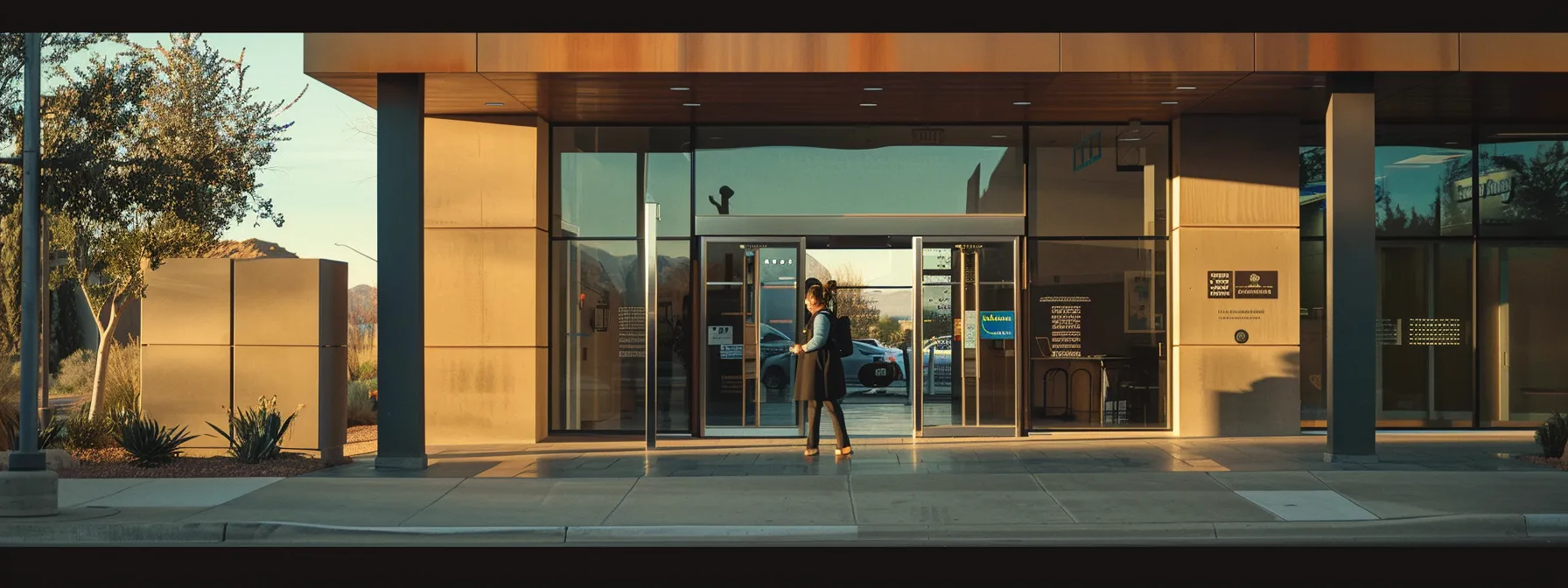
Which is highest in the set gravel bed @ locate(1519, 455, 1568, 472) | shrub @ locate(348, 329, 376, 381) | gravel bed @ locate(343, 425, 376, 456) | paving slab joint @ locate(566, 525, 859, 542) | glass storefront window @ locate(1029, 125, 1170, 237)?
glass storefront window @ locate(1029, 125, 1170, 237)

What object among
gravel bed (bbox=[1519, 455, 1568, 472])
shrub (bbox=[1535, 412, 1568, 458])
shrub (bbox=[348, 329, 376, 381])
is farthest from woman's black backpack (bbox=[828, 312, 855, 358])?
shrub (bbox=[348, 329, 376, 381])

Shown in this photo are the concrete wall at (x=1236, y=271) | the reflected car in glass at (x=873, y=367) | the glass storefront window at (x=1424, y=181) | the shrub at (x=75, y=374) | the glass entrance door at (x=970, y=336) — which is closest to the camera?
the concrete wall at (x=1236, y=271)

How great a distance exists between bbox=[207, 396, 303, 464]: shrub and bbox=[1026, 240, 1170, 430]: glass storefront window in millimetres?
8468

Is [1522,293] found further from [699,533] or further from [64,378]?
[64,378]

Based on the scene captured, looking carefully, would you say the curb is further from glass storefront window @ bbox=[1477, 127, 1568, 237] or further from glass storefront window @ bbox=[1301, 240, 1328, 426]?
glass storefront window @ bbox=[1477, 127, 1568, 237]

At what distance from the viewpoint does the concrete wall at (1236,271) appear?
620 inches

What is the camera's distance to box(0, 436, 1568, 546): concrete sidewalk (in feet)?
31.6

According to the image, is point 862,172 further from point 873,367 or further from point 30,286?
point 30,286

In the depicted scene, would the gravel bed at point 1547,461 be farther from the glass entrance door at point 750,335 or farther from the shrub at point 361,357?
the shrub at point 361,357

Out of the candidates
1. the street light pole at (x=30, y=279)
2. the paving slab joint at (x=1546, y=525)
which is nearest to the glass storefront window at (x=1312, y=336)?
the paving slab joint at (x=1546, y=525)

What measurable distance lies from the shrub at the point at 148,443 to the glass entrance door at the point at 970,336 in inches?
318

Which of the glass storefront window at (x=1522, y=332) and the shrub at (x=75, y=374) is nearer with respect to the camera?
the glass storefront window at (x=1522, y=332)

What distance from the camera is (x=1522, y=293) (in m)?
16.8
